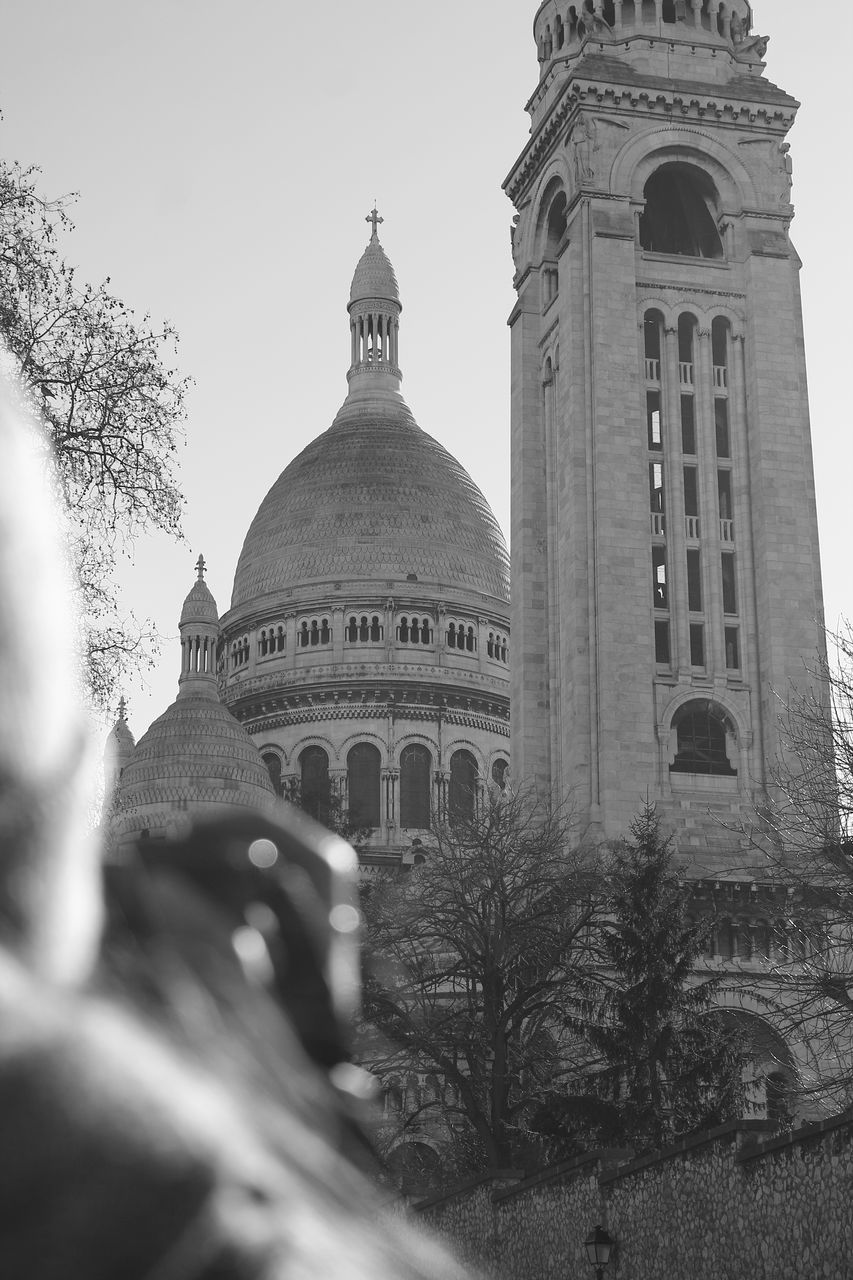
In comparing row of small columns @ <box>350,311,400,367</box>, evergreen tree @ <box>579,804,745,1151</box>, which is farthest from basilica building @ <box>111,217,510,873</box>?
evergreen tree @ <box>579,804,745,1151</box>

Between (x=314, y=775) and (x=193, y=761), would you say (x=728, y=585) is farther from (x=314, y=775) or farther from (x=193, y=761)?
(x=314, y=775)

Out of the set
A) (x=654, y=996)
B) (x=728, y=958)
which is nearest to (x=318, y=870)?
(x=654, y=996)

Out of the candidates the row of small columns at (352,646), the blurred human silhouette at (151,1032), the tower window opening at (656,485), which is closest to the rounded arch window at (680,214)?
the tower window opening at (656,485)

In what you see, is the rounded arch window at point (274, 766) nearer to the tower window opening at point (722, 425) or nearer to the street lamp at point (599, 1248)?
the tower window opening at point (722, 425)

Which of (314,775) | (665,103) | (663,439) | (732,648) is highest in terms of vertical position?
(665,103)

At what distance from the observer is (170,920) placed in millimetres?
1154

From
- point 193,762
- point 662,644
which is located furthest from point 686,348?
point 193,762

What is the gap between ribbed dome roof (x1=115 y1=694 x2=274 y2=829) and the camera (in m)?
87.4

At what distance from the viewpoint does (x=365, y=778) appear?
99125 mm

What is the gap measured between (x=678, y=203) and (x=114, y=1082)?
6639 centimetres

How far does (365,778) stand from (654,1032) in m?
62.5

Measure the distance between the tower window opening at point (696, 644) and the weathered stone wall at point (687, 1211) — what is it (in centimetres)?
3459

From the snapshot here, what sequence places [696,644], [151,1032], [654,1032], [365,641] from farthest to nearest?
1. [365,641]
2. [696,644]
3. [654,1032]
4. [151,1032]

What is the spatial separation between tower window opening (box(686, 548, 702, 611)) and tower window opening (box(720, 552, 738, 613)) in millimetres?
707
